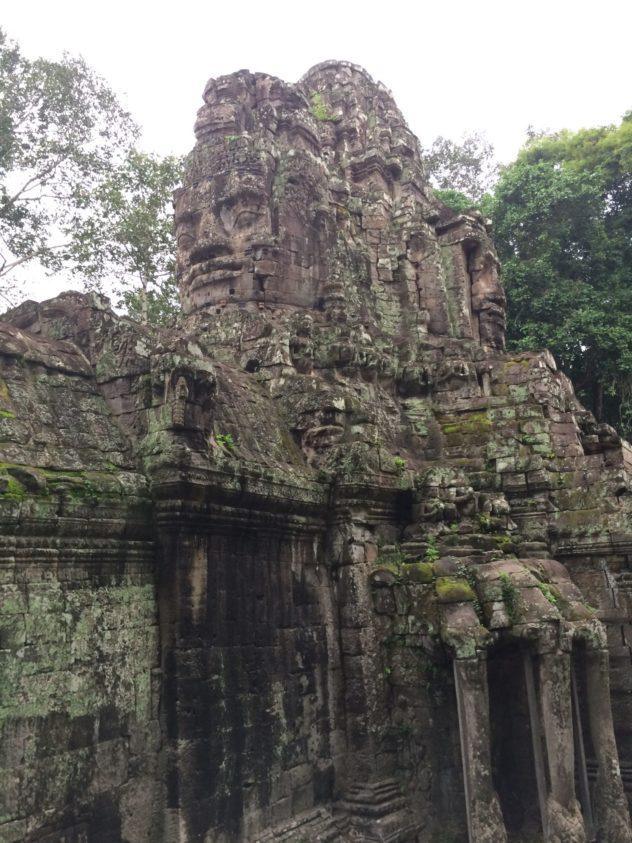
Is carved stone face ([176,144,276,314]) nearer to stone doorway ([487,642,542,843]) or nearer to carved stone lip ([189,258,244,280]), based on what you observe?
carved stone lip ([189,258,244,280])

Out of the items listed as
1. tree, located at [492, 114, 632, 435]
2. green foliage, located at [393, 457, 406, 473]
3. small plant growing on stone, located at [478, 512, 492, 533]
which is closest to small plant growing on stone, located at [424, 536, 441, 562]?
small plant growing on stone, located at [478, 512, 492, 533]

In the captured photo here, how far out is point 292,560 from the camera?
26.5 feet

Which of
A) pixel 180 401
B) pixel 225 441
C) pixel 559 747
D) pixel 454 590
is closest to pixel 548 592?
pixel 454 590

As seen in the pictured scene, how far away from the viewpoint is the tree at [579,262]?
19750 millimetres

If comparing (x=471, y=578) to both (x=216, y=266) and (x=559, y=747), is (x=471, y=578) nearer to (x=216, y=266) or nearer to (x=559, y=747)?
(x=559, y=747)

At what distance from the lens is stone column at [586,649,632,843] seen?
7.32 meters

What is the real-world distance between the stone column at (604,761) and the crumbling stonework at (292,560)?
0.08 ft

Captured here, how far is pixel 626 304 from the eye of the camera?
2020 cm

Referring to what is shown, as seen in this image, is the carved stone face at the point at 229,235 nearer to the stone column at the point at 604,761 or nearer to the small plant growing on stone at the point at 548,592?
the small plant growing on stone at the point at 548,592

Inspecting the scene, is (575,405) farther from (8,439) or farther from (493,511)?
(8,439)

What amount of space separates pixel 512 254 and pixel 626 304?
3684 mm

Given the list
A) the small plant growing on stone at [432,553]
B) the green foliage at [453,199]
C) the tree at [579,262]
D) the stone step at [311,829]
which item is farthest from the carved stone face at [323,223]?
the green foliage at [453,199]

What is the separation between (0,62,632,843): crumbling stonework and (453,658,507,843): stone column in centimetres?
2

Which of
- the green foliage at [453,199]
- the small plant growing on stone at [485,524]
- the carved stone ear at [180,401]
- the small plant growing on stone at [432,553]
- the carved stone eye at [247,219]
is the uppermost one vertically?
the green foliage at [453,199]
